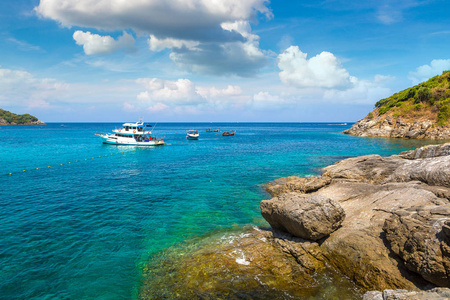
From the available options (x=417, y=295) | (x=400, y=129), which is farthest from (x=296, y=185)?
(x=400, y=129)

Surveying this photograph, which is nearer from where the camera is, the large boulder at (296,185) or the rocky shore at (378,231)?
the rocky shore at (378,231)

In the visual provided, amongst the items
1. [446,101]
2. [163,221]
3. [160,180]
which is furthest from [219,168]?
[446,101]

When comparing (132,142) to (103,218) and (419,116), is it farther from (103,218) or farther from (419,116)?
(419,116)

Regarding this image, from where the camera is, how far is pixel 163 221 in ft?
60.7

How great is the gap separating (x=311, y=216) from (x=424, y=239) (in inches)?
170

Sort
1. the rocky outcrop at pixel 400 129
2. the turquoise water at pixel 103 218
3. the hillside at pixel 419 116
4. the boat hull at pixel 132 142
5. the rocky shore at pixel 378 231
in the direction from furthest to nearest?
1. the boat hull at pixel 132 142
2. the hillside at pixel 419 116
3. the rocky outcrop at pixel 400 129
4. the turquoise water at pixel 103 218
5. the rocky shore at pixel 378 231

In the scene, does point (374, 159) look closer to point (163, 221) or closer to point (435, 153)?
point (435, 153)

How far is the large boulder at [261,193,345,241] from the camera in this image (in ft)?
39.7

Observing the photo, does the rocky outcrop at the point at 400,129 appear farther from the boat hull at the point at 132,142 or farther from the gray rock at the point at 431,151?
the boat hull at the point at 132,142

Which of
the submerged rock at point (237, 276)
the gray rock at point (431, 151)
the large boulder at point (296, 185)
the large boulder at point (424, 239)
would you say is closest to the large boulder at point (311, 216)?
the submerged rock at point (237, 276)

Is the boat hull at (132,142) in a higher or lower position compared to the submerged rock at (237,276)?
higher

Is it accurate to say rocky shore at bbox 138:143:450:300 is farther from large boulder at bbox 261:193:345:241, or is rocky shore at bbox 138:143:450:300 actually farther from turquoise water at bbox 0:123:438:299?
turquoise water at bbox 0:123:438:299

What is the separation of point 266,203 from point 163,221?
831 cm

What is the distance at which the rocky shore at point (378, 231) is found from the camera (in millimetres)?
9000
